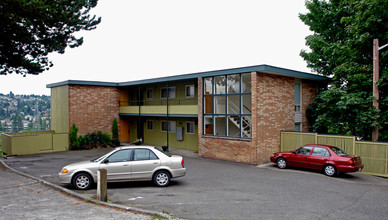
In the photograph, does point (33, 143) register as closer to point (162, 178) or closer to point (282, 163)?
point (162, 178)

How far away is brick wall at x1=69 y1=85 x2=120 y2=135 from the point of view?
2309 cm

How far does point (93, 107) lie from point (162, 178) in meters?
15.9

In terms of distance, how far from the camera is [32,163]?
1636cm

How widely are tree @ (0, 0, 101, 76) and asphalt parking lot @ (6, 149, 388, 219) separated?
19.9 feet

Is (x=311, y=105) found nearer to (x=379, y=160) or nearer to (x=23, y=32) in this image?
(x=379, y=160)

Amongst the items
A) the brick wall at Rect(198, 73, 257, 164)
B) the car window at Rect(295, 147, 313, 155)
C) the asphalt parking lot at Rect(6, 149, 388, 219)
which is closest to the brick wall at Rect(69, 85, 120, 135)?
the asphalt parking lot at Rect(6, 149, 388, 219)

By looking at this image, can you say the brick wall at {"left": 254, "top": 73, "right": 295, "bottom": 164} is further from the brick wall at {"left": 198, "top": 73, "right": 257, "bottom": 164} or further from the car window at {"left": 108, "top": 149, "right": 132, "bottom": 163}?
the car window at {"left": 108, "top": 149, "right": 132, "bottom": 163}

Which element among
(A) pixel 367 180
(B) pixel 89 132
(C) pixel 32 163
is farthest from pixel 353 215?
(B) pixel 89 132

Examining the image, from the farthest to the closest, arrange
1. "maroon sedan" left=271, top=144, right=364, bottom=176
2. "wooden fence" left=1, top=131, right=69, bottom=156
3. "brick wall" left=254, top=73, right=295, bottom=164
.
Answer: "wooden fence" left=1, top=131, right=69, bottom=156 → "brick wall" left=254, top=73, right=295, bottom=164 → "maroon sedan" left=271, top=144, right=364, bottom=176

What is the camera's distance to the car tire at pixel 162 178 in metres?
10.2

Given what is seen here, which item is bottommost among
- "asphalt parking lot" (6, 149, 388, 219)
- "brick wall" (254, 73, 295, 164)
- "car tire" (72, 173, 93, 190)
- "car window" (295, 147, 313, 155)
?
"asphalt parking lot" (6, 149, 388, 219)

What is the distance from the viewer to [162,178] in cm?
1025

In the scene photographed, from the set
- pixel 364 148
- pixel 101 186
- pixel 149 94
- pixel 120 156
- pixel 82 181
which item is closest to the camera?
pixel 101 186

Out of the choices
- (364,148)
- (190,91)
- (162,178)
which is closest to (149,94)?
(190,91)
